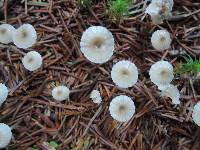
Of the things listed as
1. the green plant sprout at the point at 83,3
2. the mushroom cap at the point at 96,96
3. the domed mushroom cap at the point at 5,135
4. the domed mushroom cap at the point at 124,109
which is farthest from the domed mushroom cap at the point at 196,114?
the domed mushroom cap at the point at 5,135

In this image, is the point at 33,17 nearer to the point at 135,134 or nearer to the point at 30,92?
the point at 30,92

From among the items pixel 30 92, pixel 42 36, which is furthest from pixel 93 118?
pixel 42 36

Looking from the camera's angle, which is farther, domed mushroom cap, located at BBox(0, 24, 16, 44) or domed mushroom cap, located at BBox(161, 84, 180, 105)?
domed mushroom cap, located at BBox(0, 24, 16, 44)

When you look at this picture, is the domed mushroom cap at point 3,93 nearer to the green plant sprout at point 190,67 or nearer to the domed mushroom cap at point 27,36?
the domed mushroom cap at point 27,36

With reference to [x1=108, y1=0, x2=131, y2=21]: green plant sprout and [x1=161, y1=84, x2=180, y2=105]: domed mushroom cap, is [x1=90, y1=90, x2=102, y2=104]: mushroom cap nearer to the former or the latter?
[x1=161, y1=84, x2=180, y2=105]: domed mushroom cap

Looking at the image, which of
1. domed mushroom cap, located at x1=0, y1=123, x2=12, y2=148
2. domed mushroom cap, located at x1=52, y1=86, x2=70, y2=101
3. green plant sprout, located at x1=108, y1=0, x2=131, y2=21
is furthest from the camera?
green plant sprout, located at x1=108, y1=0, x2=131, y2=21

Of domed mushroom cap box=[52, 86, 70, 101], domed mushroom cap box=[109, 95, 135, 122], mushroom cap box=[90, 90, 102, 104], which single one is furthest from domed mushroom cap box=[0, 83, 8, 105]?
domed mushroom cap box=[109, 95, 135, 122]
